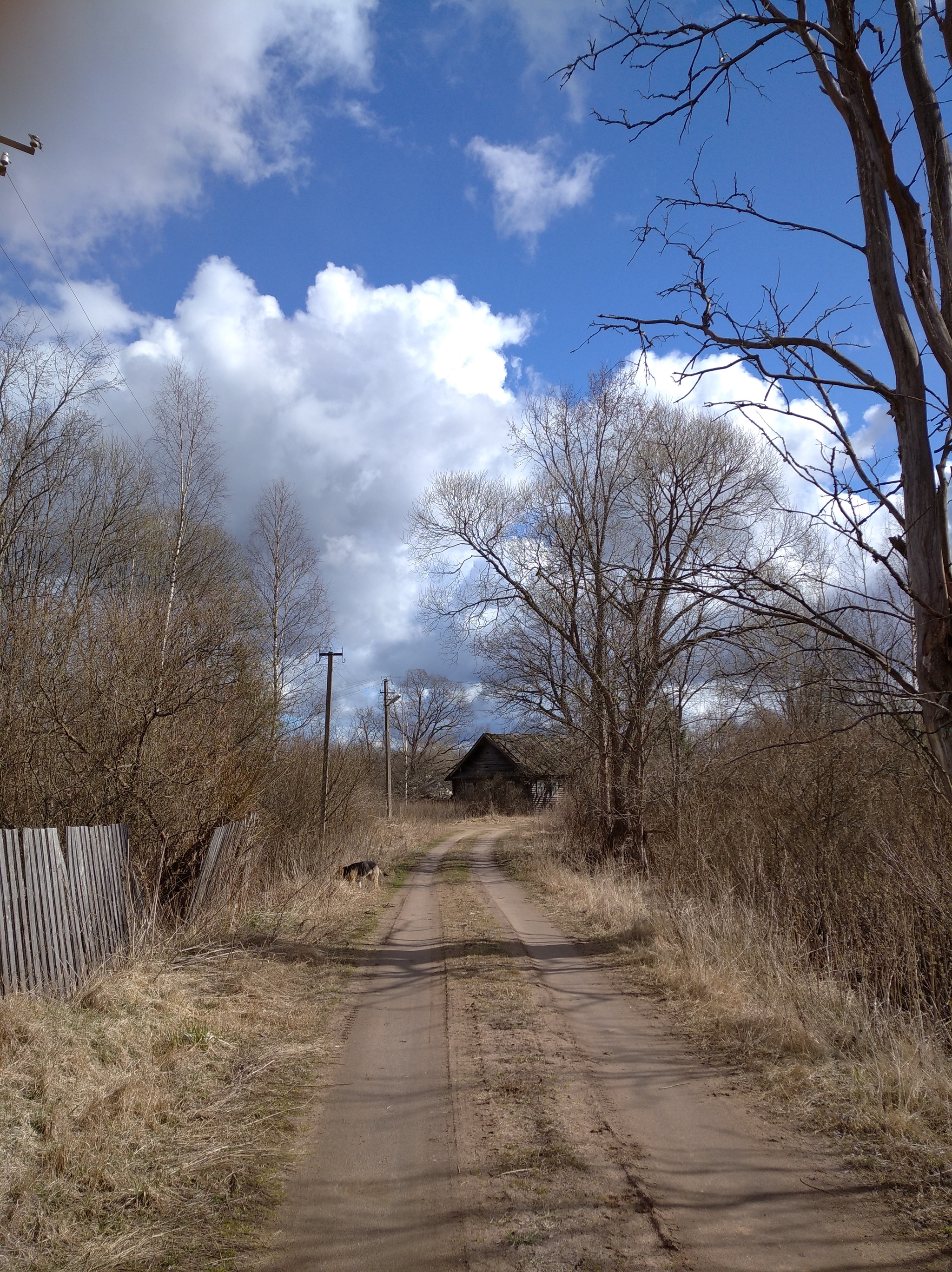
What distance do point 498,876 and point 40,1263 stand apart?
16.6 meters

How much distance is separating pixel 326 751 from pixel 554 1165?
684 inches

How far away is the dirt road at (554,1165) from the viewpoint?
3314 mm

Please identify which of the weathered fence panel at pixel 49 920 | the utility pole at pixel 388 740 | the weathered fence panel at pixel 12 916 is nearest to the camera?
the weathered fence panel at pixel 12 916

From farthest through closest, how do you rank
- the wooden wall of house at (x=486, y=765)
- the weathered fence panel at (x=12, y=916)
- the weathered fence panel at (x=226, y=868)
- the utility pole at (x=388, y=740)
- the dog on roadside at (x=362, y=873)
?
the wooden wall of house at (x=486, y=765) < the utility pole at (x=388, y=740) < the dog on roadside at (x=362, y=873) < the weathered fence panel at (x=226, y=868) < the weathered fence panel at (x=12, y=916)

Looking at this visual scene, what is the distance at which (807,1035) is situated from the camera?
5625mm

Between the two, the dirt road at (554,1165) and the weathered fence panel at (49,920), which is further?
the weathered fence panel at (49,920)

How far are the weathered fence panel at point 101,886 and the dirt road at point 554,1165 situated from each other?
2.79 meters

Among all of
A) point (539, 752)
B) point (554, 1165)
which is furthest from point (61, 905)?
point (539, 752)

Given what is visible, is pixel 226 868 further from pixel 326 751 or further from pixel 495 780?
pixel 495 780

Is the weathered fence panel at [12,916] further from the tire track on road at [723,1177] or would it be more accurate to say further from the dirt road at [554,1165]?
the tire track on road at [723,1177]

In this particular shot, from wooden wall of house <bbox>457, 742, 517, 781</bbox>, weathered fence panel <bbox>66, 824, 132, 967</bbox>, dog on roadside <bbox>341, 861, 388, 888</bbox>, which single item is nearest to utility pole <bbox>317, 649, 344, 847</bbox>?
dog on roadside <bbox>341, 861, 388, 888</bbox>

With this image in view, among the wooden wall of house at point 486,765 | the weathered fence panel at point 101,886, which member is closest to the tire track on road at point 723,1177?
the weathered fence panel at point 101,886

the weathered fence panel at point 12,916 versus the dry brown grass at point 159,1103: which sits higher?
the weathered fence panel at point 12,916

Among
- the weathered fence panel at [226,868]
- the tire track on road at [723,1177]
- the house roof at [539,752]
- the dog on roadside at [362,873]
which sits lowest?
the dog on roadside at [362,873]
